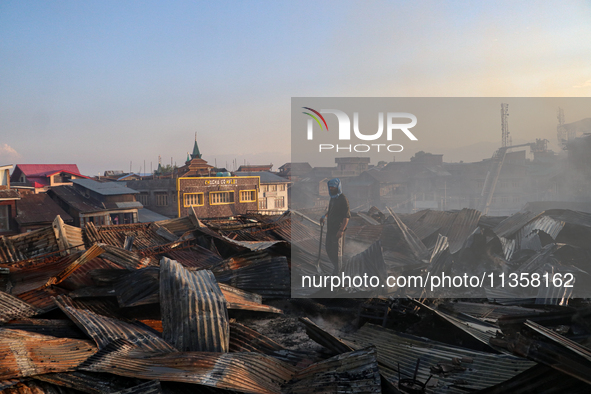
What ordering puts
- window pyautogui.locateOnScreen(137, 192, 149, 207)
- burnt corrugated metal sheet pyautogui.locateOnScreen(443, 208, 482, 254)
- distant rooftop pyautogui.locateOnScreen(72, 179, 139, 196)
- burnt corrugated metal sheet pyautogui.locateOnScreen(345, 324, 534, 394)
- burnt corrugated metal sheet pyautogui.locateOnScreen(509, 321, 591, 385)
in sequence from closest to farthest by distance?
burnt corrugated metal sheet pyautogui.locateOnScreen(509, 321, 591, 385), burnt corrugated metal sheet pyautogui.locateOnScreen(345, 324, 534, 394), burnt corrugated metal sheet pyautogui.locateOnScreen(443, 208, 482, 254), distant rooftop pyautogui.locateOnScreen(72, 179, 139, 196), window pyautogui.locateOnScreen(137, 192, 149, 207)

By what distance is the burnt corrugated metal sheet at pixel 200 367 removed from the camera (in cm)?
270

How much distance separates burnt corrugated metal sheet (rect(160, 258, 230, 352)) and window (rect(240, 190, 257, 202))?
24666 mm

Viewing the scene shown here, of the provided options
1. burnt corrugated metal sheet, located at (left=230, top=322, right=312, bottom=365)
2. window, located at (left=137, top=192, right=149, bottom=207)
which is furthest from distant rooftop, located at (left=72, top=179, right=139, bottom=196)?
burnt corrugated metal sheet, located at (left=230, top=322, right=312, bottom=365)

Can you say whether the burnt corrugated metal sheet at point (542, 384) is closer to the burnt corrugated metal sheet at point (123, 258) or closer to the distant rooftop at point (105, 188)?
the burnt corrugated metal sheet at point (123, 258)

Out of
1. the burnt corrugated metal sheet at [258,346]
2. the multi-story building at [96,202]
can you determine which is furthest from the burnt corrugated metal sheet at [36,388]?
the multi-story building at [96,202]

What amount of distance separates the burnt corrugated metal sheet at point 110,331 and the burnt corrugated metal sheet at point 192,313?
14 centimetres

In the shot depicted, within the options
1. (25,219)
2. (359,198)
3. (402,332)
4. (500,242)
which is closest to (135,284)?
(402,332)

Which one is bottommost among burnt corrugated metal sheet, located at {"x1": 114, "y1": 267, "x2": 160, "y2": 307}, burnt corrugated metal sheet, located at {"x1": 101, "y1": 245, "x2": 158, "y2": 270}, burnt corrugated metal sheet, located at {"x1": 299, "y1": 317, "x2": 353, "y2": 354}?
burnt corrugated metal sheet, located at {"x1": 299, "y1": 317, "x2": 353, "y2": 354}

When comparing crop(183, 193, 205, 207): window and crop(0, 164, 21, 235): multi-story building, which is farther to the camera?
crop(183, 193, 205, 207): window

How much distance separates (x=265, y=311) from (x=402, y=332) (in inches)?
66.7

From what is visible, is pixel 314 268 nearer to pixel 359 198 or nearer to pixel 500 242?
pixel 500 242

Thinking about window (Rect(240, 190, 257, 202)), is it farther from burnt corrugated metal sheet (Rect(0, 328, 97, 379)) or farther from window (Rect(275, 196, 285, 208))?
burnt corrugated metal sheet (Rect(0, 328, 97, 379))

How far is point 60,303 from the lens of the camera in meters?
4.18

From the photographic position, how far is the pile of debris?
9.04 feet
